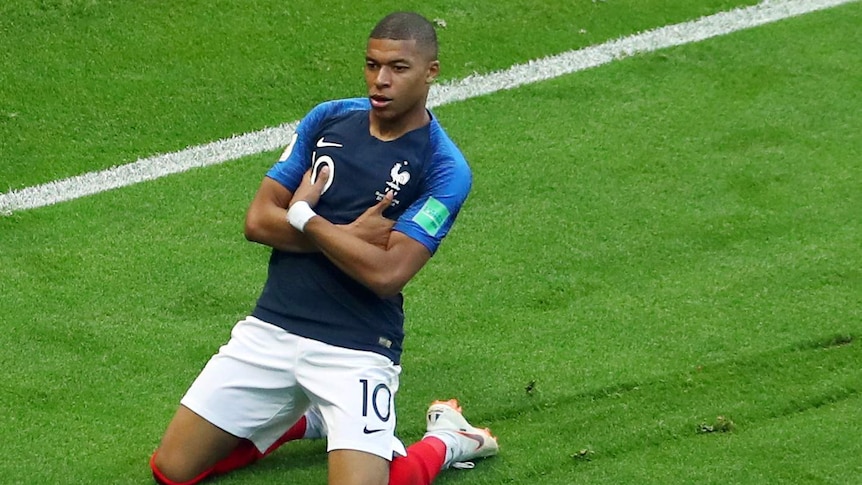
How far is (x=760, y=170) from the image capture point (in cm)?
664

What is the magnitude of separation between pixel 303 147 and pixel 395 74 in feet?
1.50

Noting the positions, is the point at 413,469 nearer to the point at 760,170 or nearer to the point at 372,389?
the point at 372,389

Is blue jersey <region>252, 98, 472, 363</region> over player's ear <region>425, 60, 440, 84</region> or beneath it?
beneath

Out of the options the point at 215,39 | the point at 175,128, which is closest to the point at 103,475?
the point at 175,128

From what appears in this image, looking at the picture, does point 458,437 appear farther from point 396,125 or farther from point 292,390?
point 396,125

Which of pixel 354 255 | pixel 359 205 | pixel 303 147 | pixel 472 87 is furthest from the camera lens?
pixel 472 87

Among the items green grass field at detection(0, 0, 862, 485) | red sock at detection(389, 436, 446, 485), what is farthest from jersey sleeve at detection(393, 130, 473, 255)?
green grass field at detection(0, 0, 862, 485)

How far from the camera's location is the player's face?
428cm

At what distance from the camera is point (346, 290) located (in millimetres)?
4422

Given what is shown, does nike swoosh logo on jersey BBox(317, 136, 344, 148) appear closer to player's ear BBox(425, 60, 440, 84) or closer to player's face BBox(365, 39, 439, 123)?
player's face BBox(365, 39, 439, 123)

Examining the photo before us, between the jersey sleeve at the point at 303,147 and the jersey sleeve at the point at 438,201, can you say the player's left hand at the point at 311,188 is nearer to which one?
the jersey sleeve at the point at 303,147

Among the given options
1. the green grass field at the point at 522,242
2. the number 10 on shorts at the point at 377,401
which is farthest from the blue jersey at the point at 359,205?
the green grass field at the point at 522,242

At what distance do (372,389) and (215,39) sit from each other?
3661 mm

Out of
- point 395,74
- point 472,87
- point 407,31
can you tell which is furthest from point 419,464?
point 472,87
